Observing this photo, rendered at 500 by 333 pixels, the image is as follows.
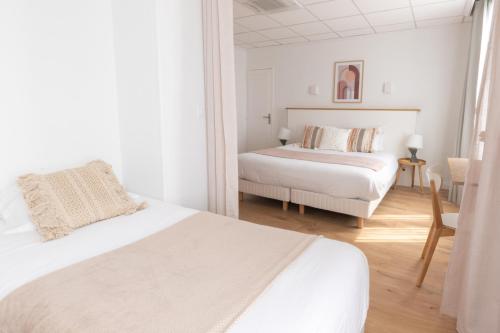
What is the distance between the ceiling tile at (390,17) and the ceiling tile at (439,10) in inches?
3.8

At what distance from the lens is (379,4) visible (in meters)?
3.50

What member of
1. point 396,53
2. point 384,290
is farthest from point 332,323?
point 396,53

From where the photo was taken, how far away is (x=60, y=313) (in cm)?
94

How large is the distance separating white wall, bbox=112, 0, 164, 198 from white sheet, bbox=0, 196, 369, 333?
55 centimetres

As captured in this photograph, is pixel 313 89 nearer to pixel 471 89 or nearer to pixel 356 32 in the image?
pixel 356 32

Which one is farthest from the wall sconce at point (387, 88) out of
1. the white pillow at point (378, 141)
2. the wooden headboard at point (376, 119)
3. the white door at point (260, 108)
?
the white door at point (260, 108)

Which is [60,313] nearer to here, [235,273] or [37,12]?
[235,273]

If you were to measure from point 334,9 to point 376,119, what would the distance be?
1.79 meters

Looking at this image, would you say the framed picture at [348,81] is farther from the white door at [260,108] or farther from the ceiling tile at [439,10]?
the white door at [260,108]

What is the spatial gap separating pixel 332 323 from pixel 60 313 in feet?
2.68

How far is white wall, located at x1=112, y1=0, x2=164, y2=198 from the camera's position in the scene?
6.64ft

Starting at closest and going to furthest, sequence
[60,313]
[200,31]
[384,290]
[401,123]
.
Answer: [60,313] → [384,290] → [200,31] → [401,123]

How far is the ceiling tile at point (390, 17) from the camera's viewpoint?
374 centimetres

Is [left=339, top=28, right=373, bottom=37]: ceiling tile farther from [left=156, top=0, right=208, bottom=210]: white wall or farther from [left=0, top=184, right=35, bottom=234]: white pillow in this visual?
[left=0, top=184, right=35, bottom=234]: white pillow
